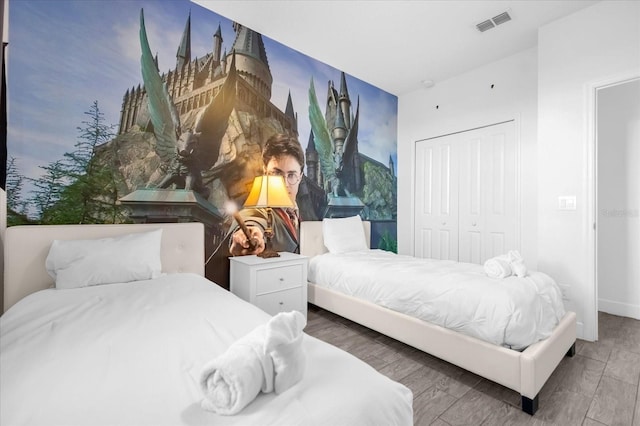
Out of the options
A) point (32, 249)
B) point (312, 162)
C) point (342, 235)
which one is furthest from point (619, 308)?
point (32, 249)

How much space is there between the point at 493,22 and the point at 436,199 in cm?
202

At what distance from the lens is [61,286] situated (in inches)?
66.4

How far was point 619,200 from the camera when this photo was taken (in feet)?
10.1

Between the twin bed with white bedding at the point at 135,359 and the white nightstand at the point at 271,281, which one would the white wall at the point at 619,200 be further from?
the twin bed with white bedding at the point at 135,359

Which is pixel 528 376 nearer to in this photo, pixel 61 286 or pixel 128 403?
pixel 128 403

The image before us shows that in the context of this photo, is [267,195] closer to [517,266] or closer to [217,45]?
[217,45]

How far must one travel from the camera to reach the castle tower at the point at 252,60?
278cm

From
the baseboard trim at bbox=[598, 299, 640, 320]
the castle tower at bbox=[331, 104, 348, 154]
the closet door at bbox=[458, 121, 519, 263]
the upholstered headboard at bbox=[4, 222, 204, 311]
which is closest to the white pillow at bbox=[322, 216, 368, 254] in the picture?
the castle tower at bbox=[331, 104, 348, 154]

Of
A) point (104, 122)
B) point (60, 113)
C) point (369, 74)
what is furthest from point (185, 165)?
point (369, 74)

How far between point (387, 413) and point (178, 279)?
1582 millimetres

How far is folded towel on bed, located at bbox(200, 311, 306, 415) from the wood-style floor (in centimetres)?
110

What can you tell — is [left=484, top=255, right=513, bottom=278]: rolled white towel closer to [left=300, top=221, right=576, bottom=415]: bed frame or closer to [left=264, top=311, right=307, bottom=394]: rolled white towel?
[left=300, top=221, right=576, bottom=415]: bed frame

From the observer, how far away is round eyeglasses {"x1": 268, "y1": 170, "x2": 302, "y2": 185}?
3061mm

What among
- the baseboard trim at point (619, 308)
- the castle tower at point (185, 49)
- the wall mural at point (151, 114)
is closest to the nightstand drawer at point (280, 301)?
the wall mural at point (151, 114)
